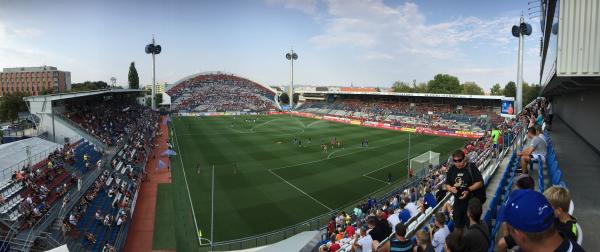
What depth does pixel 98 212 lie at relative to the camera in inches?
709

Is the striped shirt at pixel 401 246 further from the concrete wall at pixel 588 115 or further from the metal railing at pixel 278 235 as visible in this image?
the metal railing at pixel 278 235

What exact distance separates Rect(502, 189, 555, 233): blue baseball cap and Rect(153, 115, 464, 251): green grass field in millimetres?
16964

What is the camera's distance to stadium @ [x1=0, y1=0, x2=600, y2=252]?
18.2 ft

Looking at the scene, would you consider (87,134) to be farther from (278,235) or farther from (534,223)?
(534,223)

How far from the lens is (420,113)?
66.6 meters

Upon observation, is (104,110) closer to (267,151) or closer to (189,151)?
(189,151)

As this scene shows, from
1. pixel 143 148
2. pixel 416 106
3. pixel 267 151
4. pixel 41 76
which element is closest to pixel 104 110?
pixel 143 148

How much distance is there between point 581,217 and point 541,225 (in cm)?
585

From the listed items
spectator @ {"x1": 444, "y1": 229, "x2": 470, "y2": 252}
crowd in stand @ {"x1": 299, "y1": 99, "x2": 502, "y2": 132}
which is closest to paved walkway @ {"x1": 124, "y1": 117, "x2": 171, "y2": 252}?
spectator @ {"x1": 444, "y1": 229, "x2": 470, "y2": 252}

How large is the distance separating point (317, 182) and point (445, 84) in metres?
85.9

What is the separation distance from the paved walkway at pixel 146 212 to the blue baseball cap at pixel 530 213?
17.9 metres

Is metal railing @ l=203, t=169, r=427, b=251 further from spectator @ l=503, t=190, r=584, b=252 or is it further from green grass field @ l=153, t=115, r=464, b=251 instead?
spectator @ l=503, t=190, r=584, b=252

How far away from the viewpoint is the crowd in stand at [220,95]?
323 feet

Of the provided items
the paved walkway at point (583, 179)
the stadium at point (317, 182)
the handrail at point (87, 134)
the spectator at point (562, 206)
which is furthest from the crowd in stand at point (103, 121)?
the spectator at point (562, 206)
